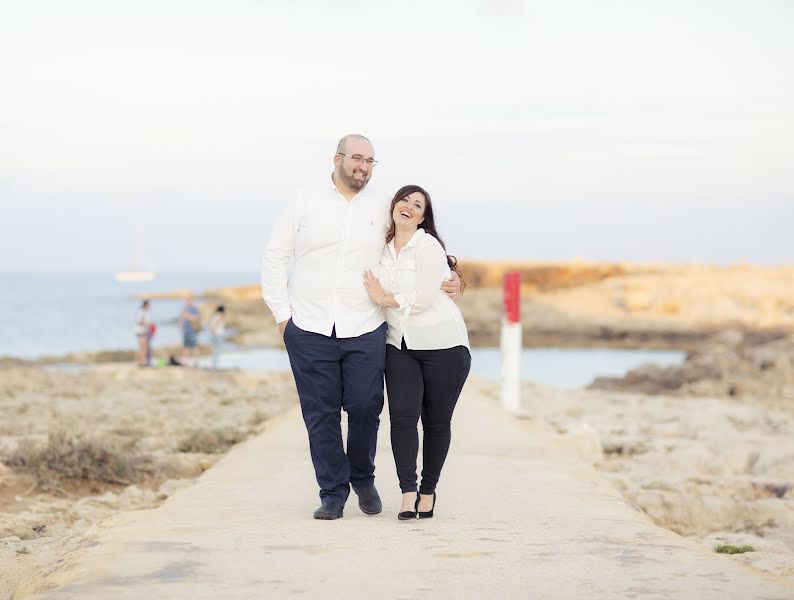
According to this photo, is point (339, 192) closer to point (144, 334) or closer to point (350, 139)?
point (350, 139)

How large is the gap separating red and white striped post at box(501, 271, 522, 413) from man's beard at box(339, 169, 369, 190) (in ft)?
19.9

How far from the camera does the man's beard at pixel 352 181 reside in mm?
5027

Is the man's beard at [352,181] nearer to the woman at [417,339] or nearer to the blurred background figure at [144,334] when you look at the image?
the woman at [417,339]

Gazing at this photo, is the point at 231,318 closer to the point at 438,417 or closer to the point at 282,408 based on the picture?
the point at 282,408

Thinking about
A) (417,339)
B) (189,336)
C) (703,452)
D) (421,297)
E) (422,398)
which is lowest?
(703,452)

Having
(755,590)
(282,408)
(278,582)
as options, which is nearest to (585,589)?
(755,590)

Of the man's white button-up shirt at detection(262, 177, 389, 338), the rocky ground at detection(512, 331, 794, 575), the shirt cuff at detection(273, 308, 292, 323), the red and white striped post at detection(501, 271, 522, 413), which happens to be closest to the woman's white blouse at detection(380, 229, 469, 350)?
the man's white button-up shirt at detection(262, 177, 389, 338)

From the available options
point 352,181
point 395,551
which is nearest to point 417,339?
point 352,181

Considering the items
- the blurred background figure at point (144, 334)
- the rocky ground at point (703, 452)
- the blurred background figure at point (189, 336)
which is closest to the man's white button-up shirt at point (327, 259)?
the rocky ground at point (703, 452)

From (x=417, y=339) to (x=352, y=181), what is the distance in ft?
2.89

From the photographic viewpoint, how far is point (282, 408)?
488 inches

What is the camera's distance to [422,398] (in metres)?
5.07

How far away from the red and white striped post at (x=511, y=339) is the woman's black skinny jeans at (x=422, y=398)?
237 inches

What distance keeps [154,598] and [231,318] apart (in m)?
50.5
